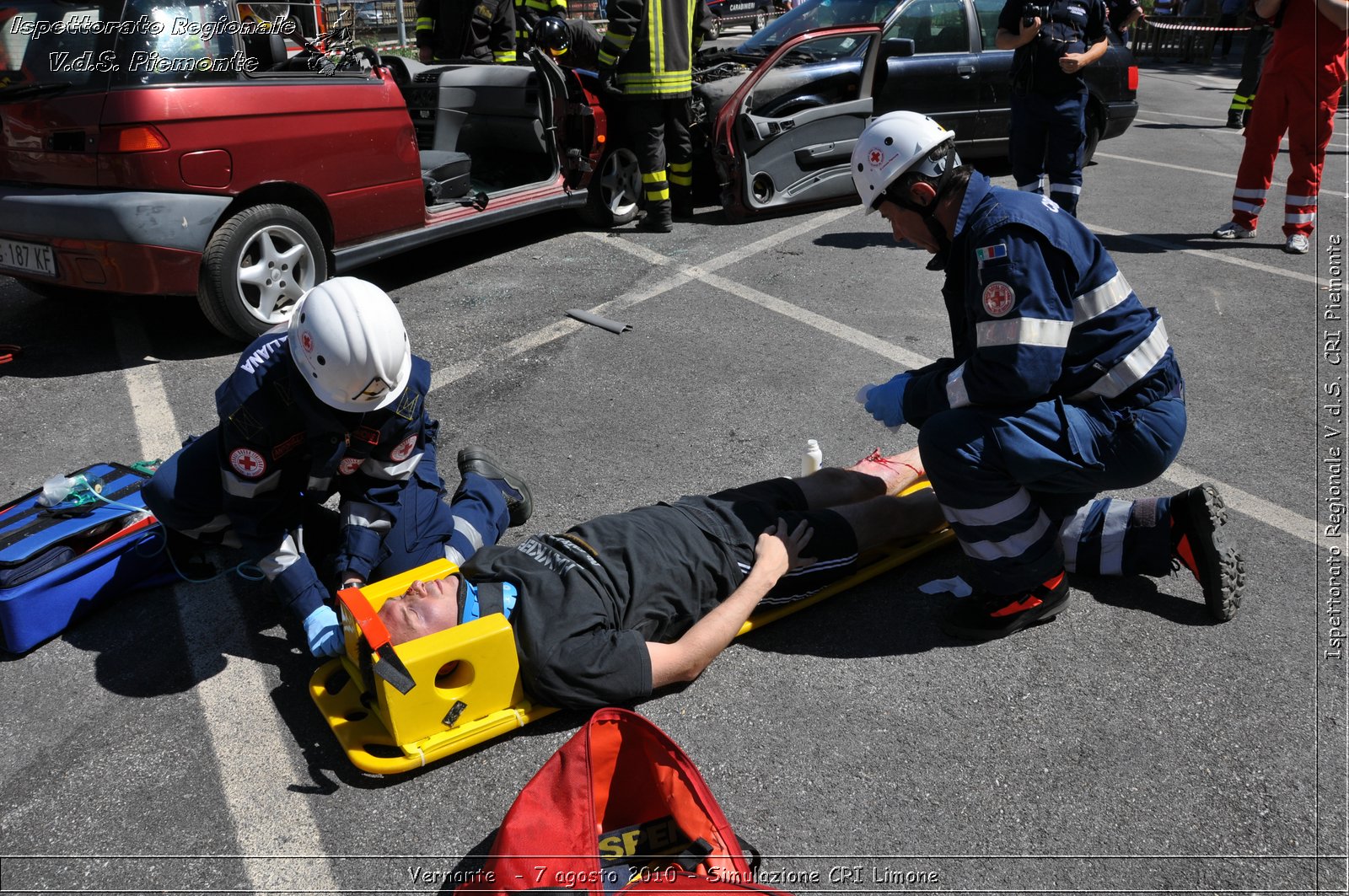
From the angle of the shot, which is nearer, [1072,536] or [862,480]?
[1072,536]

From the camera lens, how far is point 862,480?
12.2 ft

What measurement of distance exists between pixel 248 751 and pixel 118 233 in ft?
10.1

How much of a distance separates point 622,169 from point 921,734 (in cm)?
588

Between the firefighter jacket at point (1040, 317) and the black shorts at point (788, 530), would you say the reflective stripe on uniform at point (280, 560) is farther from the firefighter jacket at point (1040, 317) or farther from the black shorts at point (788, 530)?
the firefighter jacket at point (1040, 317)

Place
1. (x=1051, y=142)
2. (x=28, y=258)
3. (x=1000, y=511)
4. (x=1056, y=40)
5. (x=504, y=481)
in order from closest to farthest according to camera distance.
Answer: (x=1000, y=511)
(x=504, y=481)
(x=28, y=258)
(x=1056, y=40)
(x=1051, y=142)

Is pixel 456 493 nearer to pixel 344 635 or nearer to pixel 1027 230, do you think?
pixel 344 635

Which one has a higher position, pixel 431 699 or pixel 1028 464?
pixel 1028 464

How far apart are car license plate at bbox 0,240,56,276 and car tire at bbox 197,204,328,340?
0.70m

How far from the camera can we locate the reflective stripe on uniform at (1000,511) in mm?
3119

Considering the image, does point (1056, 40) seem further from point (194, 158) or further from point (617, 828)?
point (617, 828)

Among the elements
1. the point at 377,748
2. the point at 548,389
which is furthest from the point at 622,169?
the point at 377,748

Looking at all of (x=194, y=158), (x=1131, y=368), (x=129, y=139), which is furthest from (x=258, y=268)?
(x=1131, y=368)

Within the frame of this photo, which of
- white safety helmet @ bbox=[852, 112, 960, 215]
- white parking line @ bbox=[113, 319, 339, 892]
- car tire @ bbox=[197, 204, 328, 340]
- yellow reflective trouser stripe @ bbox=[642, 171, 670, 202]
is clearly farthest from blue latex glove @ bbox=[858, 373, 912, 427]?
yellow reflective trouser stripe @ bbox=[642, 171, 670, 202]

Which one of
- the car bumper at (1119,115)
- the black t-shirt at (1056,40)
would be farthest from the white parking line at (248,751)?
the car bumper at (1119,115)
